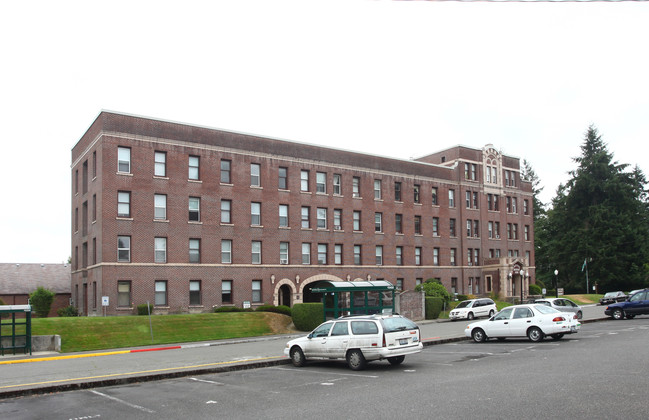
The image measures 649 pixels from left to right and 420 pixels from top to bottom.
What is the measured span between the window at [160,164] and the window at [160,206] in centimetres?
167

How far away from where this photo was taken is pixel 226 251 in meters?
46.8

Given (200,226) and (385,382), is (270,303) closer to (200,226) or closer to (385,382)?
(200,226)

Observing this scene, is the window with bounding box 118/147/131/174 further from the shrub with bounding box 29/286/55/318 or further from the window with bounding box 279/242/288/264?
the window with bounding box 279/242/288/264

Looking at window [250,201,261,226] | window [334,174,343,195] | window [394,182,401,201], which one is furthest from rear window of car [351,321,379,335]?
window [394,182,401,201]

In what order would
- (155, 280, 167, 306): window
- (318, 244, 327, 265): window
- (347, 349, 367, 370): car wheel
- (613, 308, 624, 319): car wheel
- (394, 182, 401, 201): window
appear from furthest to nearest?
(394, 182, 401, 201): window, (318, 244, 327, 265): window, (155, 280, 167, 306): window, (613, 308, 624, 319): car wheel, (347, 349, 367, 370): car wheel

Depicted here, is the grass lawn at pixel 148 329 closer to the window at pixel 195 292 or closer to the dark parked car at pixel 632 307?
the window at pixel 195 292

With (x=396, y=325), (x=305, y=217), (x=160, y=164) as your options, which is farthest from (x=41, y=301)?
(x=396, y=325)

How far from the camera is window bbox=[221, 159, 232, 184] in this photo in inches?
1853

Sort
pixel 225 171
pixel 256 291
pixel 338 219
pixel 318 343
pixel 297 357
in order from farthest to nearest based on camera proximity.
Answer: pixel 338 219, pixel 256 291, pixel 225 171, pixel 297 357, pixel 318 343

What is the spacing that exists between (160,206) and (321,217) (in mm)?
14710

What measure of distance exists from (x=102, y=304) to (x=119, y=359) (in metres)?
15.3

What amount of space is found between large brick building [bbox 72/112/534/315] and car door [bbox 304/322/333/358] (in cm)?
2517

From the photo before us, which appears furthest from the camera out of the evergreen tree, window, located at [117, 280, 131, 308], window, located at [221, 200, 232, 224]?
the evergreen tree

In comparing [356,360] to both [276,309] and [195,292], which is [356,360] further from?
[195,292]
